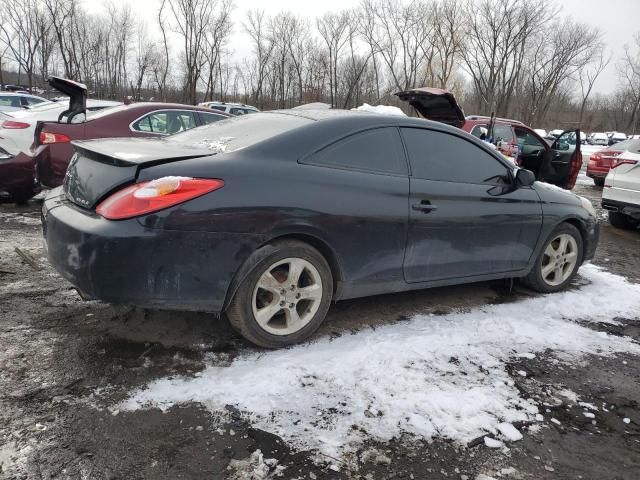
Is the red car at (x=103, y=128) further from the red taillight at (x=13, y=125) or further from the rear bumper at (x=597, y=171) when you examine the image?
the rear bumper at (x=597, y=171)

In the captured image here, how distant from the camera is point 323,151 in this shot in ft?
10.0

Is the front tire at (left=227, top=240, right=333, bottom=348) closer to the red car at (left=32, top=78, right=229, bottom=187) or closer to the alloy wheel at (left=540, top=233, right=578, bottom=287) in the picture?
the alloy wheel at (left=540, top=233, right=578, bottom=287)

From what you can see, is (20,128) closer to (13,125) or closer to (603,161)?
(13,125)

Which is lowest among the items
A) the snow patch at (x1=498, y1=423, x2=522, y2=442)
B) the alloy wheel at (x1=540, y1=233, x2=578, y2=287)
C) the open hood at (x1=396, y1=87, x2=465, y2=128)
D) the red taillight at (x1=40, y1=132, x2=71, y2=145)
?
the snow patch at (x1=498, y1=423, x2=522, y2=442)

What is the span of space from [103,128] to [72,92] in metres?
0.55

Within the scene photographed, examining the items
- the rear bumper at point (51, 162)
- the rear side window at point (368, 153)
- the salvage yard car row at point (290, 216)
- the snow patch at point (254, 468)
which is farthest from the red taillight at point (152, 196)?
the rear bumper at point (51, 162)

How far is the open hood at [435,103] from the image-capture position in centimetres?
841

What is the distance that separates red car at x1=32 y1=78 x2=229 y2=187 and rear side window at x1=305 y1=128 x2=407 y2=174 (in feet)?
12.2

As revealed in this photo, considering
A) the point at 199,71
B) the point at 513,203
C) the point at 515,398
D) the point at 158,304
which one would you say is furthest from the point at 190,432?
the point at 199,71

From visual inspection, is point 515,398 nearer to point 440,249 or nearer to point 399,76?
point 440,249

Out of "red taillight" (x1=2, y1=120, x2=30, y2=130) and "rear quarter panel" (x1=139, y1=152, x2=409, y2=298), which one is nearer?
"rear quarter panel" (x1=139, y1=152, x2=409, y2=298)

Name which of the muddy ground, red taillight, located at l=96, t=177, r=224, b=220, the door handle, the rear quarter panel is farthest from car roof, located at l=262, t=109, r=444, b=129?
the muddy ground

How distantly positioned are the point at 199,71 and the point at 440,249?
1575 inches

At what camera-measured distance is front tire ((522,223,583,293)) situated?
14.2ft
